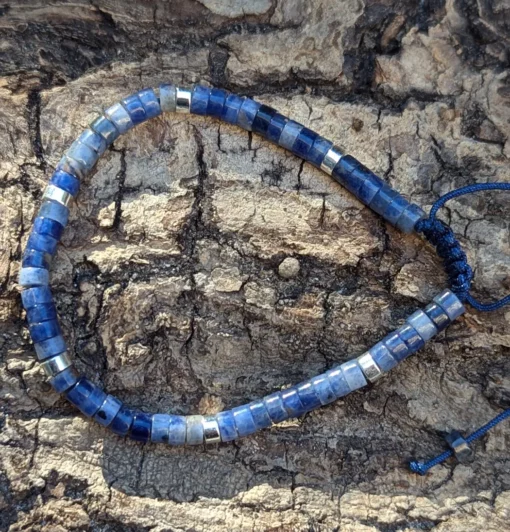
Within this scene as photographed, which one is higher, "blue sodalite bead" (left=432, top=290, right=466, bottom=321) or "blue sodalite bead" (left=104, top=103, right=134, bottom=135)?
"blue sodalite bead" (left=104, top=103, right=134, bottom=135)

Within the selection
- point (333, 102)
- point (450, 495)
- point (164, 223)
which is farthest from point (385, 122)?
point (450, 495)

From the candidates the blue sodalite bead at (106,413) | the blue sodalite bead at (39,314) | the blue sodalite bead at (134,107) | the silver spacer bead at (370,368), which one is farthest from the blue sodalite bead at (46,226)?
the silver spacer bead at (370,368)

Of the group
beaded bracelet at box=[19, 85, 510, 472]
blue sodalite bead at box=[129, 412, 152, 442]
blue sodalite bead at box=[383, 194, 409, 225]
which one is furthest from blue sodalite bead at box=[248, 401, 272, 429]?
blue sodalite bead at box=[383, 194, 409, 225]

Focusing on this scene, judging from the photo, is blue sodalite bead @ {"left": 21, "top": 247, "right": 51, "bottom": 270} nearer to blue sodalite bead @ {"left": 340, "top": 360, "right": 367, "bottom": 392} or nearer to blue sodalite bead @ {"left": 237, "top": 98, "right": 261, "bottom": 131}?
blue sodalite bead @ {"left": 237, "top": 98, "right": 261, "bottom": 131}

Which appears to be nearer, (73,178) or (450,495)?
(450,495)

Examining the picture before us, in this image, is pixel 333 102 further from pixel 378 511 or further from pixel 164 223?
pixel 378 511

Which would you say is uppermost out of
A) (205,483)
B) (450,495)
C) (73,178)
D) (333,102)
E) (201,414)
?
(73,178)

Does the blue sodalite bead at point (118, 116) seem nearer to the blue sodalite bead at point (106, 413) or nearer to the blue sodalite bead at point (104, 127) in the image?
the blue sodalite bead at point (104, 127)
